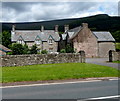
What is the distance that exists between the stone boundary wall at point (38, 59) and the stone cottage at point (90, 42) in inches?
895

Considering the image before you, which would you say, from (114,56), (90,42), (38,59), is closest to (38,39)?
(90,42)

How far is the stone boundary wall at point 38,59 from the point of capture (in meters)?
24.0

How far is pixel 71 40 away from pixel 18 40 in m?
18.7

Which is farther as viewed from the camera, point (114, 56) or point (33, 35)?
point (33, 35)

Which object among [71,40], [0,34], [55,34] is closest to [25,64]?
[71,40]

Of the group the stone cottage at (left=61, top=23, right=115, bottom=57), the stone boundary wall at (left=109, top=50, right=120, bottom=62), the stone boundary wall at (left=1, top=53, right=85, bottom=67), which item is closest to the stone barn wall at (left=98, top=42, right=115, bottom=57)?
the stone cottage at (left=61, top=23, right=115, bottom=57)

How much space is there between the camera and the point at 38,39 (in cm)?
6147

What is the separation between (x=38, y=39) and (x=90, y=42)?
721 inches

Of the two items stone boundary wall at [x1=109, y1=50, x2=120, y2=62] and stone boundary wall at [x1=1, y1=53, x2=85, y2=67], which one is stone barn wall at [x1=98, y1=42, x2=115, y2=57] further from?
stone boundary wall at [x1=1, y1=53, x2=85, y2=67]

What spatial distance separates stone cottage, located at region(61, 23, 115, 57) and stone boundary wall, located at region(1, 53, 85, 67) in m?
22.7

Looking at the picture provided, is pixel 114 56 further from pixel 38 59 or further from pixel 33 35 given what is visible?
pixel 33 35

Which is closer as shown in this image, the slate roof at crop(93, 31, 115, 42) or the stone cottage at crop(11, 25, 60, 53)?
the slate roof at crop(93, 31, 115, 42)

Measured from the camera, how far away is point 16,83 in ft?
42.7

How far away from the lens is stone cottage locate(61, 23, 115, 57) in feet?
170
